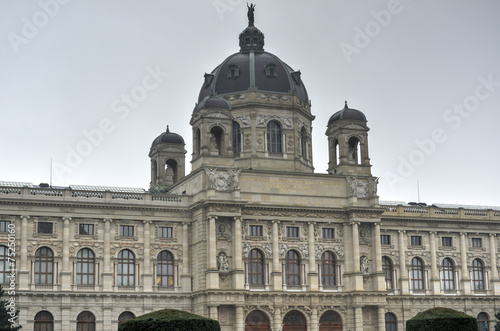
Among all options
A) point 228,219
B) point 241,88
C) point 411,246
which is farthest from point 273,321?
point 241,88

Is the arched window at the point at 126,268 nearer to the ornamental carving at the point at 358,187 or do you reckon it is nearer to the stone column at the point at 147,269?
the stone column at the point at 147,269

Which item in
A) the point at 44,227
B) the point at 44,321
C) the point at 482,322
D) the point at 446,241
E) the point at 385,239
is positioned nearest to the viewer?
the point at 44,321

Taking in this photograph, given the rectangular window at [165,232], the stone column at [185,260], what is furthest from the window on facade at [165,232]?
the stone column at [185,260]

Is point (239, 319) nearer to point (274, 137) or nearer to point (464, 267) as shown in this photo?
point (274, 137)

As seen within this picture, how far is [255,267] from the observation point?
251ft

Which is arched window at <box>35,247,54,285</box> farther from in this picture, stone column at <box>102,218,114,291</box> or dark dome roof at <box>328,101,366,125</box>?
dark dome roof at <box>328,101,366,125</box>

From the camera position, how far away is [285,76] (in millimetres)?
87438

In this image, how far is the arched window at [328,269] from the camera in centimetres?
7881

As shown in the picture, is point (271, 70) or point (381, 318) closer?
point (381, 318)

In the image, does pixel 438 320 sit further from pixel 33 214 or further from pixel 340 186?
pixel 33 214

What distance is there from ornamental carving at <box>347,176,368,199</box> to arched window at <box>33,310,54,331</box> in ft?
95.6

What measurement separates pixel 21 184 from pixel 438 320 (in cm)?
4068

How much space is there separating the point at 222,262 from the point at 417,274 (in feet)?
73.0

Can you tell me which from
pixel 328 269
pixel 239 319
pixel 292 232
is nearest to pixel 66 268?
pixel 239 319
